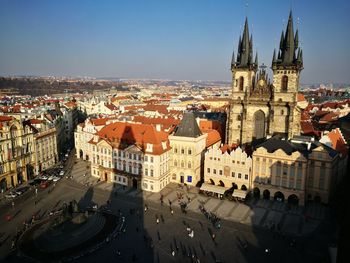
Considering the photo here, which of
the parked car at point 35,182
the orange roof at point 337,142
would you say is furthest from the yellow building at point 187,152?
the parked car at point 35,182

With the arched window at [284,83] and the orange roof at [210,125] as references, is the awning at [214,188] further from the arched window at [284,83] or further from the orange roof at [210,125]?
the arched window at [284,83]

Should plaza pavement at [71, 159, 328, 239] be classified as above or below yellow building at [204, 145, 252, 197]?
below

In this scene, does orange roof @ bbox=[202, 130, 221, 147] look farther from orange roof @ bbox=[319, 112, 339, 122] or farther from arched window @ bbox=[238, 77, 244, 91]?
orange roof @ bbox=[319, 112, 339, 122]


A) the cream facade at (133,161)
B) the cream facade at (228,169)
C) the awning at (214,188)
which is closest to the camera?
the awning at (214,188)

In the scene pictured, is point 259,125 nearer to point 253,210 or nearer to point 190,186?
point 190,186

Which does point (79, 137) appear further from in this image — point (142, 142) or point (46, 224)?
point (46, 224)

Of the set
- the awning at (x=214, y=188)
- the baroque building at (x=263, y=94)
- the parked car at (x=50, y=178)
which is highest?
the baroque building at (x=263, y=94)

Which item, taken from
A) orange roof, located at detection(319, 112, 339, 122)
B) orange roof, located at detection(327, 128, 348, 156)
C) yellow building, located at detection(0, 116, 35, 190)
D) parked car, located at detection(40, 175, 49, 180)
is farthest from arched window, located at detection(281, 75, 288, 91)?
yellow building, located at detection(0, 116, 35, 190)
